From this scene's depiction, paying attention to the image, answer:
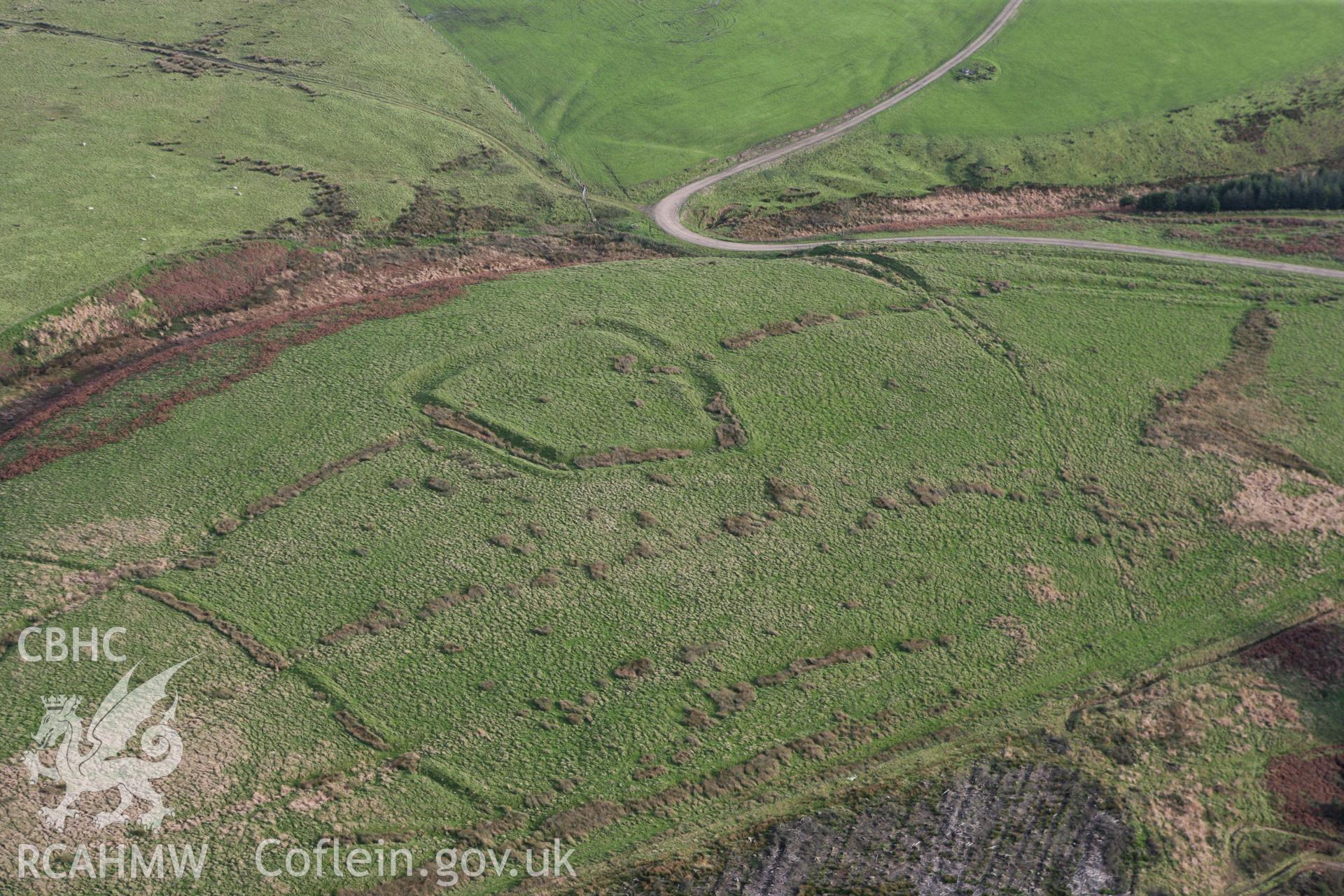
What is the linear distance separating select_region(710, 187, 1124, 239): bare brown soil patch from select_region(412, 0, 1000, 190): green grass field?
15.7 meters

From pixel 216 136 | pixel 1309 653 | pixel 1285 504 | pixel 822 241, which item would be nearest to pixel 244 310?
pixel 216 136

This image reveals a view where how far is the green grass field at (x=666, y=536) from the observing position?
157 feet

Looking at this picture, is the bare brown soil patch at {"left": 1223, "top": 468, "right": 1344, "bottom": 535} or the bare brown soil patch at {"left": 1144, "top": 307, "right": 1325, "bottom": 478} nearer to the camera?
the bare brown soil patch at {"left": 1223, "top": 468, "right": 1344, "bottom": 535}

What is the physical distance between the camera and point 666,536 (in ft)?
193

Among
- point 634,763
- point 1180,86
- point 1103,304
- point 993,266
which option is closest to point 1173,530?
point 1103,304

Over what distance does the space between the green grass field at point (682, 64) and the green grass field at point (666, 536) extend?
37576 mm

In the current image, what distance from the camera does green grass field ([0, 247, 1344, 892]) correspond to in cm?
4791

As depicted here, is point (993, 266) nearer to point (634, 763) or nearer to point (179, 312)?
point (634, 763)

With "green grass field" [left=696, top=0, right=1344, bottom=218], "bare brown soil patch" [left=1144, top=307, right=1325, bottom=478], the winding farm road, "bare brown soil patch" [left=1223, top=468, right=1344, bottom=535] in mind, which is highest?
"green grass field" [left=696, top=0, right=1344, bottom=218]

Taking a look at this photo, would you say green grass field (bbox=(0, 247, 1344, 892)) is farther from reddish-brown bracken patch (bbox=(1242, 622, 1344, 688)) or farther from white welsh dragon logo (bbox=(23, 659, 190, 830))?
white welsh dragon logo (bbox=(23, 659, 190, 830))

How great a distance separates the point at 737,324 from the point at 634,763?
132 ft

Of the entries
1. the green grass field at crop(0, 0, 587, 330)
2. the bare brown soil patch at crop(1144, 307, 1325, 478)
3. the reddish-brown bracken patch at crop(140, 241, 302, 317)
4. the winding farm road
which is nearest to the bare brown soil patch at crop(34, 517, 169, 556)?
the green grass field at crop(0, 0, 587, 330)

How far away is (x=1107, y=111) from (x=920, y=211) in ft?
125

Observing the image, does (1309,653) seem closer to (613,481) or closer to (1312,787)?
(1312,787)
